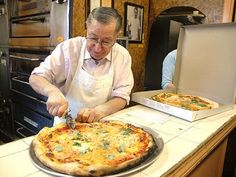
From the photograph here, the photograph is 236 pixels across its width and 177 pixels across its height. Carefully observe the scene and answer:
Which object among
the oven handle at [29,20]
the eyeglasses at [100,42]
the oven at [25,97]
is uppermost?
the oven handle at [29,20]

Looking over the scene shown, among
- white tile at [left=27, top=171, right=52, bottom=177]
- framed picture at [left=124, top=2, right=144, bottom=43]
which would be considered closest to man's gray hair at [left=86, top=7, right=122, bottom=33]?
white tile at [left=27, top=171, right=52, bottom=177]

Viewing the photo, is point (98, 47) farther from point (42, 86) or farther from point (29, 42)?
point (29, 42)

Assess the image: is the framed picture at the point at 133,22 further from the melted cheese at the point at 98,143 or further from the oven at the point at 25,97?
the melted cheese at the point at 98,143

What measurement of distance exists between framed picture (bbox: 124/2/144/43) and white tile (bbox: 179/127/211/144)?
65.4 inches

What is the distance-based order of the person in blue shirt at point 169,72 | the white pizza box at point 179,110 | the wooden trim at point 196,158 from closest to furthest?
the wooden trim at point 196,158
the white pizza box at point 179,110
the person in blue shirt at point 169,72

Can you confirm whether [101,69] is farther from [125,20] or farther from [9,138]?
[9,138]

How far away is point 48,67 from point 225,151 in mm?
1354

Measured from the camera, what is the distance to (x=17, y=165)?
0.75 meters

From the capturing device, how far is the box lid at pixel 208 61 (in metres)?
1.76

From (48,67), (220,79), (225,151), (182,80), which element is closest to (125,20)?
(182,80)

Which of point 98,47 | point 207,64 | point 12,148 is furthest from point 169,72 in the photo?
point 12,148

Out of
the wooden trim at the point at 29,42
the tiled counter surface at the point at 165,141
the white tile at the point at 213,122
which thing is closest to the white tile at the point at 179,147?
the tiled counter surface at the point at 165,141

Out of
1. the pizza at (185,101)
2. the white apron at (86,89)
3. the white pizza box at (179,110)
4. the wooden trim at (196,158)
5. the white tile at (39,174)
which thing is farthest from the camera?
the pizza at (185,101)

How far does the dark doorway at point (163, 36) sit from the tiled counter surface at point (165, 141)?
1.12 m
